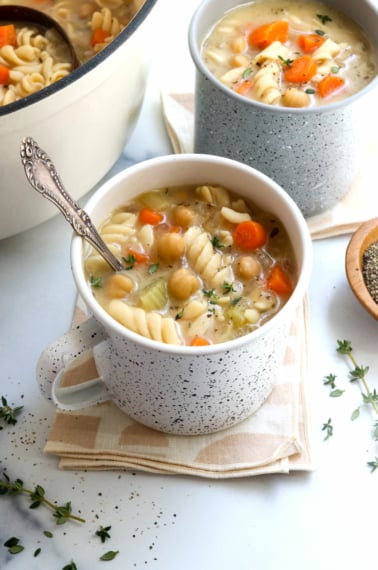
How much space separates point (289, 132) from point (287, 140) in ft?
0.08

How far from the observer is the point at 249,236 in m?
1.81

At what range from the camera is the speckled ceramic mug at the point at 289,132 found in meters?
1.96

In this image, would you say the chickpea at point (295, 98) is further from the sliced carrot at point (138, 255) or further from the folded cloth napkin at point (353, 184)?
the sliced carrot at point (138, 255)

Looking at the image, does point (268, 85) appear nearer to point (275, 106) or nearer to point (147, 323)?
point (275, 106)

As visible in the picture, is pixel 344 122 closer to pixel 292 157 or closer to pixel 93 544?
pixel 292 157

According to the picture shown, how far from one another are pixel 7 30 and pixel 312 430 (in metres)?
1.23

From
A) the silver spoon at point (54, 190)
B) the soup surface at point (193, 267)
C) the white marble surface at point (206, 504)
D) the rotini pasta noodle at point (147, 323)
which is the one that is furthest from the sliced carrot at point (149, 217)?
the white marble surface at point (206, 504)

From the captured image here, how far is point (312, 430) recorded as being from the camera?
187 centimetres

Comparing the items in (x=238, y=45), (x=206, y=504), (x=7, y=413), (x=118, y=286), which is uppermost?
(x=238, y=45)

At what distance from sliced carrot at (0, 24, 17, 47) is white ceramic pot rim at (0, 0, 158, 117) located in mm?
532

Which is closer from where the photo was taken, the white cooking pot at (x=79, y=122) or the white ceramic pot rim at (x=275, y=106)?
the white cooking pot at (x=79, y=122)

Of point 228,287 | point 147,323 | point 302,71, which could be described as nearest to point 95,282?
point 147,323

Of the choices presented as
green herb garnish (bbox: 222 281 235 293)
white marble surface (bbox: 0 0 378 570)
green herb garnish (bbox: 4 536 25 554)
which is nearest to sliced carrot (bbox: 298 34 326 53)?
white marble surface (bbox: 0 0 378 570)

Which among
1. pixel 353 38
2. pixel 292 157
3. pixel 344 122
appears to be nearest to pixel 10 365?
pixel 292 157
